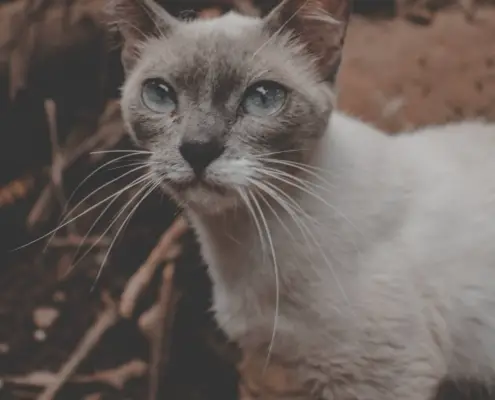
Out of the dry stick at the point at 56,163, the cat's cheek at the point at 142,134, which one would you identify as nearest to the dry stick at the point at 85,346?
the dry stick at the point at 56,163

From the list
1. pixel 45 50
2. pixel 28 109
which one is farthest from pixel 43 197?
pixel 45 50

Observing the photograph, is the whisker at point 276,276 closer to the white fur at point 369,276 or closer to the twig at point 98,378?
the white fur at point 369,276

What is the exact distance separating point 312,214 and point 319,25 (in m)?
0.26

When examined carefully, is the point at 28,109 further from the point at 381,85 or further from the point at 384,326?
the point at 384,326

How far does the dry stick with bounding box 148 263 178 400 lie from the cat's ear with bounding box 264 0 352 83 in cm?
62

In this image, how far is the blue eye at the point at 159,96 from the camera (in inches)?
45.0

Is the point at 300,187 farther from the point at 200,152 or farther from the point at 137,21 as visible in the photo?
the point at 137,21

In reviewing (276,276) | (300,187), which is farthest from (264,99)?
(276,276)

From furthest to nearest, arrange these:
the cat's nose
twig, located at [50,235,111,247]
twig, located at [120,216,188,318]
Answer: twig, located at [50,235,111,247]
twig, located at [120,216,188,318]
the cat's nose

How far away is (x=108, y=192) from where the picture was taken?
1.86 metres

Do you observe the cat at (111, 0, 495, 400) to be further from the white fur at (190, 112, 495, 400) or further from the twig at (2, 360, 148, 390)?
the twig at (2, 360, 148, 390)

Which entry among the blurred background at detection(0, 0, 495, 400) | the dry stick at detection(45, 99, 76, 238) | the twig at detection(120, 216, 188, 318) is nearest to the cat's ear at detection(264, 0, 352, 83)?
the blurred background at detection(0, 0, 495, 400)

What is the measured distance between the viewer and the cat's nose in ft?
3.39

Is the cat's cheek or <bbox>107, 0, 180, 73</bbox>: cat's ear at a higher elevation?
<bbox>107, 0, 180, 73</bbox>: cat's ear
